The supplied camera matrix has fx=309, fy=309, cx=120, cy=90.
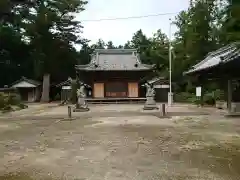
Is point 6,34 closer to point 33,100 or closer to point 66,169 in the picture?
point 33,100

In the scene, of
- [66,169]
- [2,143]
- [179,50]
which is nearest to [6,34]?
[179,50]

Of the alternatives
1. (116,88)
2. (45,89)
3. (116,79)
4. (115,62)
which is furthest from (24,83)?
(116,79)

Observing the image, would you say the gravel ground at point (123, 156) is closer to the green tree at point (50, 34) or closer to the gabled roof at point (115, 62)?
the gabled roof at point (115, 62)

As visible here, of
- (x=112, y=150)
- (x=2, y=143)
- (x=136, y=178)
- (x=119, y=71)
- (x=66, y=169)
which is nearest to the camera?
(x=136, y=178)

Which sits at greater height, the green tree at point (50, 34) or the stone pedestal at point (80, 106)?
the green tree at point (50, 34)

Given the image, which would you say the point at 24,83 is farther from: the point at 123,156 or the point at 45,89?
the point at 123,156

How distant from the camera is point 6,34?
46.7m

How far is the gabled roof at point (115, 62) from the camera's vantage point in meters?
39.8

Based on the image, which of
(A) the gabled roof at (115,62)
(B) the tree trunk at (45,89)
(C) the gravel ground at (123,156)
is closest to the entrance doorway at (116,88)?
(A) the gabled roof at (115,62)

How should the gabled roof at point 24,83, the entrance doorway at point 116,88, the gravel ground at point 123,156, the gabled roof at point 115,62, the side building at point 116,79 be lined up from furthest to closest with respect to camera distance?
the gabled roof at point 24,83, the entrance doorway at point 116,88, the side building at point 116,79, the gabled roof at point 115,62, the gravel ground at point 123,156

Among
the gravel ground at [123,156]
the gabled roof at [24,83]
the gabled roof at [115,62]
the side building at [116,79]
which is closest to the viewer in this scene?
the gravel ground at [123,156]

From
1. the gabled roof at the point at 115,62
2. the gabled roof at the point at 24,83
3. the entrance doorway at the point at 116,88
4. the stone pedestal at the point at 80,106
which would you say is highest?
the gabled roof at the point at 115,62

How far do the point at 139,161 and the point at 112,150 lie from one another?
148 centimetres

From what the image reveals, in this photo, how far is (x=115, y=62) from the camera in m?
42.5
